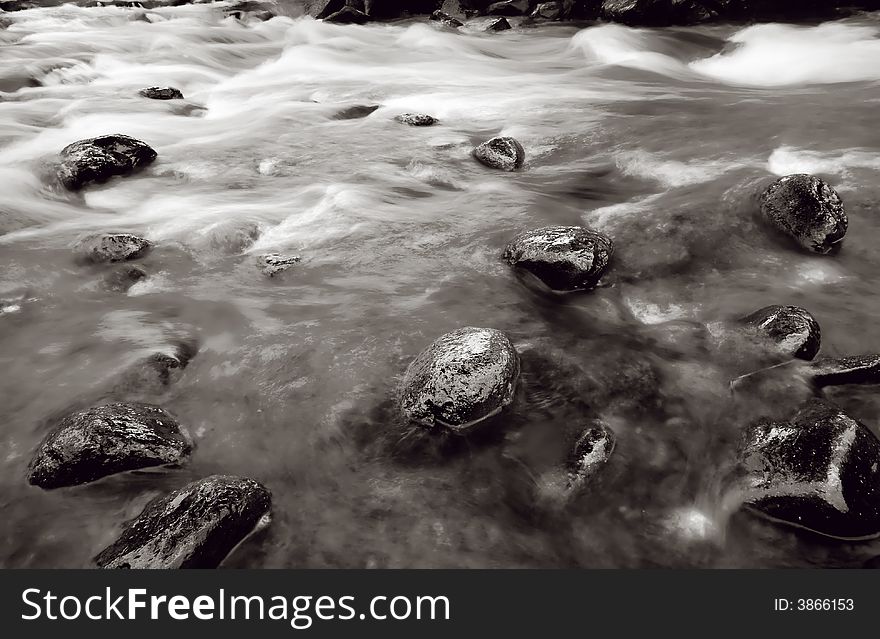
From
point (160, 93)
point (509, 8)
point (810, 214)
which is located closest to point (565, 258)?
point (810, 214)

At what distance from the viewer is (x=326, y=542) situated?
7.76ft

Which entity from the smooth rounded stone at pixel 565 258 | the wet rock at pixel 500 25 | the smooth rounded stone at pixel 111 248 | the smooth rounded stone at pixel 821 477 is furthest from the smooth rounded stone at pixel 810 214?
the wet rock at pixel 500 25

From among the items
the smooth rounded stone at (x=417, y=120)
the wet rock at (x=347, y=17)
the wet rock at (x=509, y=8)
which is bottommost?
the smooth rounded stone at (x=417, y=120)

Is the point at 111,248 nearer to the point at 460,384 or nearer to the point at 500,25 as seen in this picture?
the point at 460,384

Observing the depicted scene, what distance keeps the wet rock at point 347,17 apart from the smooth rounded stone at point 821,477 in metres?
16.1

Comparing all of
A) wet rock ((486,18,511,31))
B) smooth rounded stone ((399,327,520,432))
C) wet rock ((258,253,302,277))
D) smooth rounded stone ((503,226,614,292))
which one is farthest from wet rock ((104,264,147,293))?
wet rock ((486,18,511,31))

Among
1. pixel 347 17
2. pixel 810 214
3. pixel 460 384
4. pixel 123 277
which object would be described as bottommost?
pixel 123 277

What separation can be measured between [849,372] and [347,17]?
1605 centimetres

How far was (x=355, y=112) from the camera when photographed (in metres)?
7.96

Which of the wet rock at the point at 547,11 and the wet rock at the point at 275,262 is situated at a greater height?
the wet rock at the point at 547,11

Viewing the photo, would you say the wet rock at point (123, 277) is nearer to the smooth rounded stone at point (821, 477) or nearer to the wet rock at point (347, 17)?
the smooth rounded stone at point (821, 477)

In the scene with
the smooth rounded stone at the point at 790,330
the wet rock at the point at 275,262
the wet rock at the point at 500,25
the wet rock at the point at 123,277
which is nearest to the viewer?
the smooth rounded stone at the point at 790,330

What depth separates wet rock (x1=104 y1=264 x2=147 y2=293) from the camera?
12.9ft

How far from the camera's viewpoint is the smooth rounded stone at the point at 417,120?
7.18 m
